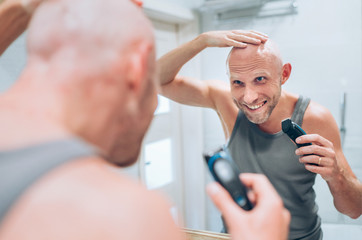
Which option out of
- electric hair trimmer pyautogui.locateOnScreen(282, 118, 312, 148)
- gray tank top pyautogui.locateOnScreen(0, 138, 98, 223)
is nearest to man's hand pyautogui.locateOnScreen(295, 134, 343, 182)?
electric hair trimmer pyautogui.locateOnScreen(282, 118, 312, 148)

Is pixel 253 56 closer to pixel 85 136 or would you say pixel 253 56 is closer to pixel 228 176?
pixel 228 176

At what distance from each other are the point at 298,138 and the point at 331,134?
0.28 meters

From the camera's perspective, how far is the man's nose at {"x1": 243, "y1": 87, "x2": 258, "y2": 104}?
2.83 ft

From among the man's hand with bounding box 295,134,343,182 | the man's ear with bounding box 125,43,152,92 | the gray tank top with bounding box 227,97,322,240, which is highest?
the man's ear with bounding box 125,43,152,92

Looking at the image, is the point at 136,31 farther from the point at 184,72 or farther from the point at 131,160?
the point at 184,72

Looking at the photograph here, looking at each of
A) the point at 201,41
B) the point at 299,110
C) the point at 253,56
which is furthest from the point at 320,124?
the point at 201,41

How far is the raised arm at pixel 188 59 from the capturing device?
864 mm

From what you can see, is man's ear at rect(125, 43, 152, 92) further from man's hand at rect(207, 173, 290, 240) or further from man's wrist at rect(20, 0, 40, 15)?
man's wrist at rect(20, 0, 40, 15)

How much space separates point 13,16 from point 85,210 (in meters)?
0.54

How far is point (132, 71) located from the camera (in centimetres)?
34

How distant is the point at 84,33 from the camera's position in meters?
0.33

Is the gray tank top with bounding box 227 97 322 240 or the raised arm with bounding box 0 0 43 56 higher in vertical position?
the raised arm with bounding box 0 0 43 56

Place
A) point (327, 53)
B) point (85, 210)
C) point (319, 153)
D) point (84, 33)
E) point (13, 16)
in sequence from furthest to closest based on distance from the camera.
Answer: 1. point (327, 53)
2. point (319, 153)
3. point (13, 16)
4. point (84, 33)
5. point (85, 210)

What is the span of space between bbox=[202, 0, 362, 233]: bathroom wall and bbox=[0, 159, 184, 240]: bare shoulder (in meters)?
1.17
